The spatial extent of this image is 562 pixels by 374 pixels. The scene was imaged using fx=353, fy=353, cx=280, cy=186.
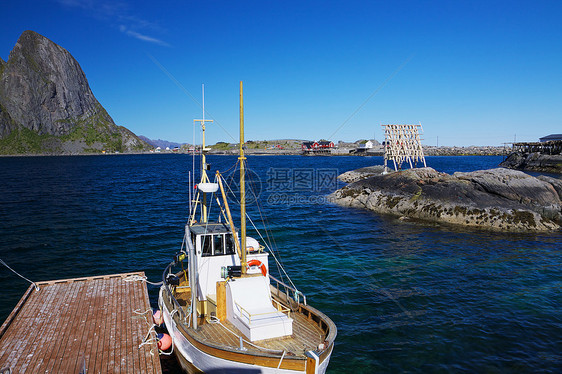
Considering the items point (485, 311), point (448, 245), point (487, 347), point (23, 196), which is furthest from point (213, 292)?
point (23, 196)

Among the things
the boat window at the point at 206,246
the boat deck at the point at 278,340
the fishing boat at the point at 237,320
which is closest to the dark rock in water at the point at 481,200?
the fishing boat at the point at 237,320

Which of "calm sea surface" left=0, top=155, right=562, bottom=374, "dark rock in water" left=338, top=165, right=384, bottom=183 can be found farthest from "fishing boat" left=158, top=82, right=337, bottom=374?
"dark rock in water" left=338, top=165, right=384, bottom=183

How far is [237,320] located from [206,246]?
427 centimetres

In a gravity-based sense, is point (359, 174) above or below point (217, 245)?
above

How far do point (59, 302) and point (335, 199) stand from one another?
1481 inches

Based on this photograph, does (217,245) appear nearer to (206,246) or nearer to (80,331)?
A: (206,246)

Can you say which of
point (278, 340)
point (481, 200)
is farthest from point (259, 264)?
point (481, 200)

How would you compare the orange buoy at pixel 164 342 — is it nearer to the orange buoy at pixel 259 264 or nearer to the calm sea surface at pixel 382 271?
the orange buoy at pixel 259 264

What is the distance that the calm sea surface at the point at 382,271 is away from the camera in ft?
49.2

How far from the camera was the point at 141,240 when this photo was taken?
31.3m

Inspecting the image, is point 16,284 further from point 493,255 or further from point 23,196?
point 23,196

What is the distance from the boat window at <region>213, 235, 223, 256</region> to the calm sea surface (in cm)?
659

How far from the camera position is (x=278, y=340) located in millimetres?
12008

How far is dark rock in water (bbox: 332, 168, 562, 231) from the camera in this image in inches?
1331
